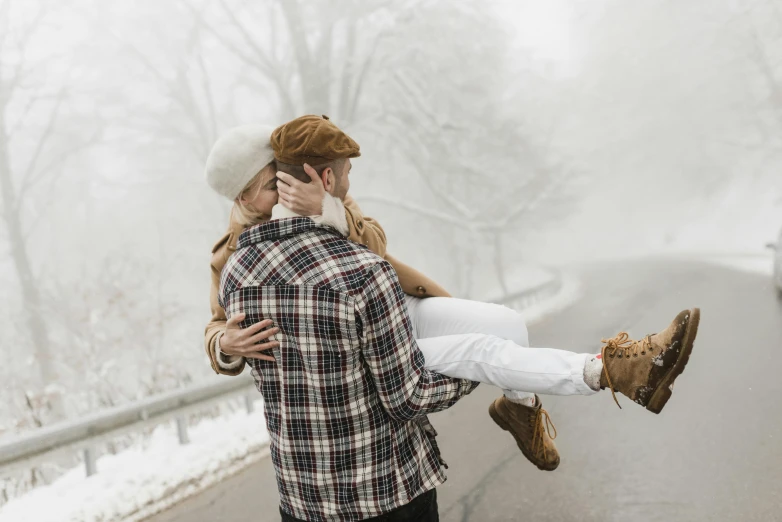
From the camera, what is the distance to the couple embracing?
5.77 ft

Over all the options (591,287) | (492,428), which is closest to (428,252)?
(591,287)

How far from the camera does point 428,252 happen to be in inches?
1205

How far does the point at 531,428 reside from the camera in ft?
8.43

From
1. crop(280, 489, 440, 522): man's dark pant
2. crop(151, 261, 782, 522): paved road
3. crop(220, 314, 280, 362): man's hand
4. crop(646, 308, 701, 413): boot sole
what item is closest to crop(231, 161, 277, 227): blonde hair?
crop(220, 314, 280, 362): man's hand

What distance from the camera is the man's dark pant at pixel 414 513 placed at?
192 centimetres

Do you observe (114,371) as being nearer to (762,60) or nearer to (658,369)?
(658,369)

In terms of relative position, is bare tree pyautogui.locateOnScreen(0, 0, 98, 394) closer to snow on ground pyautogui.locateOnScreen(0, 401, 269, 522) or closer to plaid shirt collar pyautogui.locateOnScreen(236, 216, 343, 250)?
snow on ground pyautogui.locateOnScreen(0, 401, 269, 522)

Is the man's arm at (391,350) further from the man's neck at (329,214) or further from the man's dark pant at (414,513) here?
the man's dark pant at (414,513)

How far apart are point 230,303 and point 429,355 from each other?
72cm

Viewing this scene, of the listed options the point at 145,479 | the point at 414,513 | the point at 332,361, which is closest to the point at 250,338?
the point at 332,361

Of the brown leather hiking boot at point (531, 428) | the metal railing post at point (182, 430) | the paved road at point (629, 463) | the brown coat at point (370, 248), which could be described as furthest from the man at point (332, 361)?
the metal railing post at point (182, 430)

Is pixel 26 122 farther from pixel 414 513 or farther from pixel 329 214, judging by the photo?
pixel 414 513

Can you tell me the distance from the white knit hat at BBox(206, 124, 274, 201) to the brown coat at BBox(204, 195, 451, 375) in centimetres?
21

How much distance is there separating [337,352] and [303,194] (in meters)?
0.52
